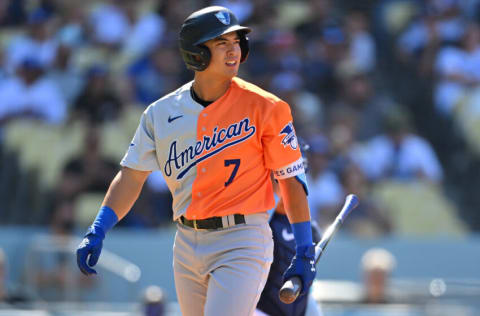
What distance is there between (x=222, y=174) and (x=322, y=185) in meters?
5.69

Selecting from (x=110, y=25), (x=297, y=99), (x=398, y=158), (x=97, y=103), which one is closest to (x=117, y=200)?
(x=97, y=103)

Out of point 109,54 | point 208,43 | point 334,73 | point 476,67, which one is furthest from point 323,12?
point 208,43

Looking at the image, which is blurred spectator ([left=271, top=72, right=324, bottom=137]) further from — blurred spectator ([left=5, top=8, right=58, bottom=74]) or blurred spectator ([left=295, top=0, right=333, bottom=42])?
blurred spectator ([left=5, top=8, right=58, bottom=74])

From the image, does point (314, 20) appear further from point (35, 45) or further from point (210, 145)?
point (210, 145)

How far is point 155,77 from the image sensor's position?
1084cm

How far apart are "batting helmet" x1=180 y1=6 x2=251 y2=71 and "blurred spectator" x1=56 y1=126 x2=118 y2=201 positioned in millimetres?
5707

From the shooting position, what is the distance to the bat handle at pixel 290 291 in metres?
3.87

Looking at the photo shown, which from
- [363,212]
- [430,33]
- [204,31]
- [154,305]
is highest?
[204,31]

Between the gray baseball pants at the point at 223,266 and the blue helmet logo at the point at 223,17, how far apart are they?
33.6 inches

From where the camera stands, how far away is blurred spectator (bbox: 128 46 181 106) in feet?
35.4

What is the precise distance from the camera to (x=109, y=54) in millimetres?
11344

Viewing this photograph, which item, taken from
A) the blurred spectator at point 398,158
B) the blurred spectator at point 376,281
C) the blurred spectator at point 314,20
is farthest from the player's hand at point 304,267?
the blurred spectator at point 314,20

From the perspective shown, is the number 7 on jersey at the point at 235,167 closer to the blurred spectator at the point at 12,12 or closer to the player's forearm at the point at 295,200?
the player's forearm at the point at 295,200

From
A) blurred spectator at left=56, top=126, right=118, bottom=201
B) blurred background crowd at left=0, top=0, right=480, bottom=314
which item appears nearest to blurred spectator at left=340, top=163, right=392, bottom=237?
blurred background crowd at left=0, top=0, right=480, bottom=314
